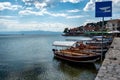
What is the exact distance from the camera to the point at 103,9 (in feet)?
61.5

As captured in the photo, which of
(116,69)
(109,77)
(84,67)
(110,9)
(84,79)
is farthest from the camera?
(84,67)

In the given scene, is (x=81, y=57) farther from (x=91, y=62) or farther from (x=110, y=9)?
(x=110, y=9)

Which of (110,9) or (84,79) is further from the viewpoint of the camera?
(84,79)

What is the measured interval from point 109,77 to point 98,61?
2092cm

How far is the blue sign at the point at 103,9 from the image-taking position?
1850 centimetres

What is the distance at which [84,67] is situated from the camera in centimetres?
2730

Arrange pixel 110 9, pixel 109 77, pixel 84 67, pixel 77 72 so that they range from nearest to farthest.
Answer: pixel 109 77, pixel 110 9, pixel 77 72, pixel 84 67

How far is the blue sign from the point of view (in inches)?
728

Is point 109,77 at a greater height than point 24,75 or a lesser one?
greater

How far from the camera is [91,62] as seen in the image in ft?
93.0

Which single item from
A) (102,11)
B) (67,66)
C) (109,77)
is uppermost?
(102,11)

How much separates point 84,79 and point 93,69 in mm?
5292

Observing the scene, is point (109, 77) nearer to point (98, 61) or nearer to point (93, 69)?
point (93, 69)

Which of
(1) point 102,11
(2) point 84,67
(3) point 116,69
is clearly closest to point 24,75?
(2) point 84,67
